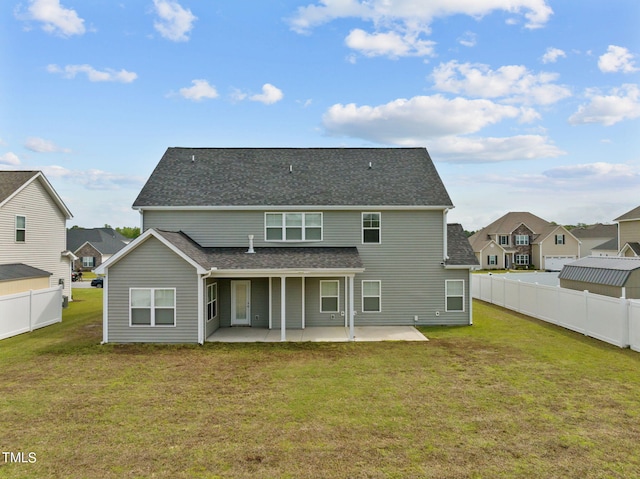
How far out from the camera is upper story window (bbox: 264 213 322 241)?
1742 centimetres

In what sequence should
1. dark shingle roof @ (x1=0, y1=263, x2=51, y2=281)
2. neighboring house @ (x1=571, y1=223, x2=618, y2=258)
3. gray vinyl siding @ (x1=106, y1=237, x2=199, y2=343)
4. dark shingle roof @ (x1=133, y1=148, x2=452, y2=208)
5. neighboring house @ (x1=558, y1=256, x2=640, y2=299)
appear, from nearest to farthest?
gray vinyl siding @ (x1=106, y1=237, x2=199, y2=343) → neighboring house @ (x1=558, y1=256, x2=640, y2=299) → dark shingle roof @ (x1=133, y1=148, x2=452, y2=208) → dark shingle roof @ (x1=0, y1=263, x2=51, y2=281) → neighboring house @ (x1=571, y1=223, x2=618, y2=258)

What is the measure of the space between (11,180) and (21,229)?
2.72 meters

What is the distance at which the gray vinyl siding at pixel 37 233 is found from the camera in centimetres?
2022

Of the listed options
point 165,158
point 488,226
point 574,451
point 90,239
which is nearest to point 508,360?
point 574,451

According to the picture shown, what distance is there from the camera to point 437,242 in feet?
57.1

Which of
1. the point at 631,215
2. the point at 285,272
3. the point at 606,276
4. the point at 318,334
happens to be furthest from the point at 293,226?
the point at 631,215

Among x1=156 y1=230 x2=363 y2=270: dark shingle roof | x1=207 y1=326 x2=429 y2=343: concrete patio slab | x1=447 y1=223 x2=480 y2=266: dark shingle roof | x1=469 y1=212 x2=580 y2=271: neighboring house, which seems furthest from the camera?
x1=469 y1=212 x2=580 y2=271: neighboring house

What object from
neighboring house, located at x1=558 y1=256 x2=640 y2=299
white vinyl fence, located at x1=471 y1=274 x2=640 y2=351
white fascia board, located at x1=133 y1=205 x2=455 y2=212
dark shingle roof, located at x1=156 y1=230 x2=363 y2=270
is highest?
white fascia board, located at x1=133 y1=205 x2=455 y2=212

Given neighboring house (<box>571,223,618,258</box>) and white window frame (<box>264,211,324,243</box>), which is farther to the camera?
neighboring house (<box>571,223,618,258</box>)

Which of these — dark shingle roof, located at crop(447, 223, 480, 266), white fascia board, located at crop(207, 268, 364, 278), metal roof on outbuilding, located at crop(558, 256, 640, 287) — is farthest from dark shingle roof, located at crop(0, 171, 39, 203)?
metal roof on outbuilding, located at crop(558, 256, 640, 287)

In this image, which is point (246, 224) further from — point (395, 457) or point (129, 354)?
point (395, 457)

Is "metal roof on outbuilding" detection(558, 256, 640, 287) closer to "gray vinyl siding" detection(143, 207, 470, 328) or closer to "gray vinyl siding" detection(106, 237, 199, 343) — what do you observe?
"gray vinyl siding" detection(143, 207, 470, 328)

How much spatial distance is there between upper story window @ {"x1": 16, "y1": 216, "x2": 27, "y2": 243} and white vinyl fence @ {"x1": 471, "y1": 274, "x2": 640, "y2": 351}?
26.0m

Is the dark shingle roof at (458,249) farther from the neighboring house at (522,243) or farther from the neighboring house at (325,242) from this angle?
the neighboring house at (522,243)
